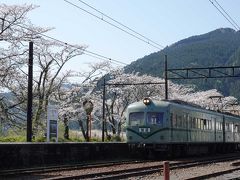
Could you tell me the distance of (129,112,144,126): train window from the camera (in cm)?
2434

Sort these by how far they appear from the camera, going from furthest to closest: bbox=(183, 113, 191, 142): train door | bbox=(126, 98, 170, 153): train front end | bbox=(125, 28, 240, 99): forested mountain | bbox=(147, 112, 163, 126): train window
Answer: bbox=(125, 28, 240, 99): forested mountain < bbox=(183, 113, 191, 142): train door < bbox=(147, 112, 163, 126): train window < bbox=(126, 98, 170, 153): train front end

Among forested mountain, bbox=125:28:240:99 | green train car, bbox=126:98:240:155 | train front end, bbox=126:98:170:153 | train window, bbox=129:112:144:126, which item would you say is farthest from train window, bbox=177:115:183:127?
forested mountain, bbox=125:28:240:99

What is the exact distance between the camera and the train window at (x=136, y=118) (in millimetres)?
24344

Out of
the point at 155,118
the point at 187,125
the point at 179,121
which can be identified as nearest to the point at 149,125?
the point at 155,118

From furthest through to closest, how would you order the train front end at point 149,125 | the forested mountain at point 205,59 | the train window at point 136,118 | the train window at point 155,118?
1. the forested mountain at point 205,59
2. the train window at point 136,118
3. the train window at point 155,118
4. the train front end at point 149,125

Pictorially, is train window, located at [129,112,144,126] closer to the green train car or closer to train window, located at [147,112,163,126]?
the green train car

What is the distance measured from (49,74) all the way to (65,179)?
34.1 metres

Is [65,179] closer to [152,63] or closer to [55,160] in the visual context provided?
[55,160]

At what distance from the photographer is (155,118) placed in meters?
24.0

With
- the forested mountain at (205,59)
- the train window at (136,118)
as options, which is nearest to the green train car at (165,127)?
the train window at (136,118)

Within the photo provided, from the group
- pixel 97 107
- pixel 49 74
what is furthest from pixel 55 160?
pixel 97 107

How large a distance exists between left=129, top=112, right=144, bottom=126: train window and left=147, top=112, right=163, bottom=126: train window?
36 centimetres

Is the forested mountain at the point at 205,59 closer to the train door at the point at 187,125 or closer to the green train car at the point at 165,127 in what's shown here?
the green train car at the point at 165,127

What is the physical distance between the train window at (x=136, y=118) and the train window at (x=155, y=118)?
1.17 feet
